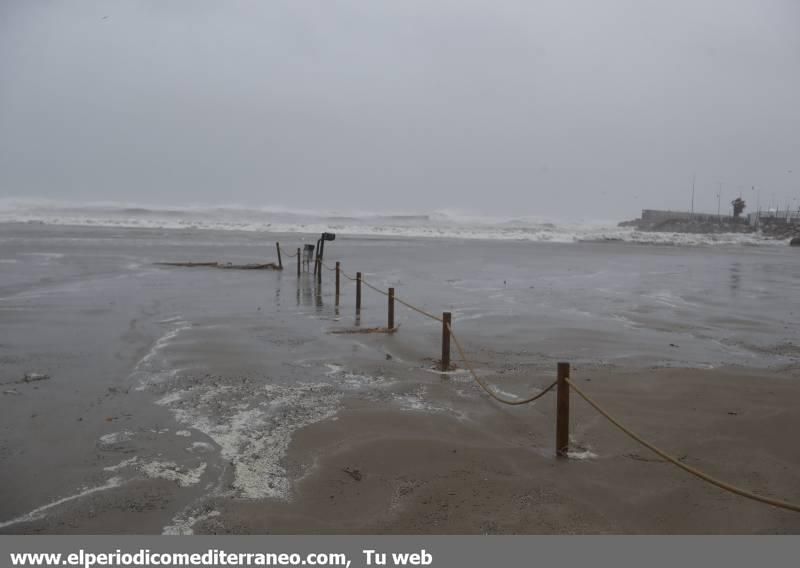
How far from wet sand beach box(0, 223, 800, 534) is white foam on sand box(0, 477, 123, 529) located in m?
0.02

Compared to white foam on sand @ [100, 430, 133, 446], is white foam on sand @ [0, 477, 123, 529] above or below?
below

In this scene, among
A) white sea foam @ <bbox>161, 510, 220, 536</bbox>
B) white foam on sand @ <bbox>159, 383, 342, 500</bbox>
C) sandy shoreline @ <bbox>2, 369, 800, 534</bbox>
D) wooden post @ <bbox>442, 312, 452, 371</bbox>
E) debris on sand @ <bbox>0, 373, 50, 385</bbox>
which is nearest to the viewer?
white sea foam @ <bbox>161, 510, 220, 536</bbox>

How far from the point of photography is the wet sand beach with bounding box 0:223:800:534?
4.76 m

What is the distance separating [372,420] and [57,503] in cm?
292

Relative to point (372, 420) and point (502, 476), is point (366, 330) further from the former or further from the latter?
point (502, 476)

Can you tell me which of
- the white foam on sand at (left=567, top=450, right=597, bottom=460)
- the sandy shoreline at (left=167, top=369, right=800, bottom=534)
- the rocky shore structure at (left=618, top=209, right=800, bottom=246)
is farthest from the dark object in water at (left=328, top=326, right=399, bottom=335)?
the rocky shore structure at (left=618, top=209, right=800, bottom=246)

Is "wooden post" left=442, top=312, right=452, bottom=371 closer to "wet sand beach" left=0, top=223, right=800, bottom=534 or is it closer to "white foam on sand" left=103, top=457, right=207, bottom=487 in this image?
"wet sand beach" left=0, top=223, right=800, bottom=534

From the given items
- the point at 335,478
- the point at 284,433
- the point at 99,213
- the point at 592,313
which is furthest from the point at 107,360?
the point at 99,213

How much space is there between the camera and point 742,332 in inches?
478

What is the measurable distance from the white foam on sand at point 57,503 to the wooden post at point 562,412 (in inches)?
144

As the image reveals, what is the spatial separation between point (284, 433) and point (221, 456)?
74 centimetres

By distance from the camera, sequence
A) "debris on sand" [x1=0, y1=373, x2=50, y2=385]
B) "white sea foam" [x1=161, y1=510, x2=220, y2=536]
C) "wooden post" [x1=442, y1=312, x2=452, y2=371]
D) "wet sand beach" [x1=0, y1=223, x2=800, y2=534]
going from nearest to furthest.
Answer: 1. "white sea foam" [x1=161, y1=510, x2=220, y2=536]
2. "wet sand beach" [x1=0, y1=223, x2=800, y2=534]
3. "debris on sand" [x1=0, y1=373, x2=50, y2=385]
4. "wooden post" [x1=442, y1=312, x2=452, y2=371]

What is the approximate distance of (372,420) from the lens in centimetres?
664

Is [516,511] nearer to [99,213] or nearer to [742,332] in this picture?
[742,332]
